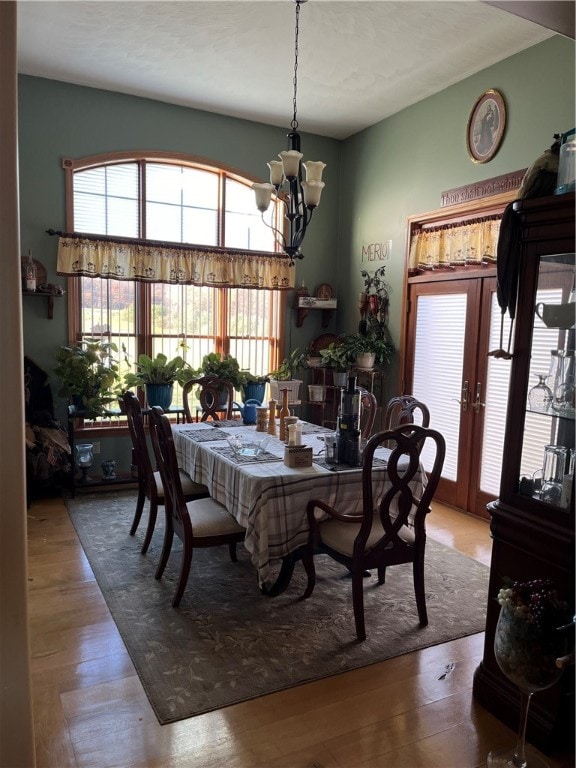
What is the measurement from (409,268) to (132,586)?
349 cm

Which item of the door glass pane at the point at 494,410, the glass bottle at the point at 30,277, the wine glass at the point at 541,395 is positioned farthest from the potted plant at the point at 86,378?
the wine glass at the point at 541,395

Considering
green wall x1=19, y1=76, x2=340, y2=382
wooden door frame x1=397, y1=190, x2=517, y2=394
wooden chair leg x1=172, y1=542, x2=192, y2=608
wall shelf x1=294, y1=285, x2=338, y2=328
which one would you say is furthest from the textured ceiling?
wooden chair leg x1=172, y1=542, x2=192, y2=608

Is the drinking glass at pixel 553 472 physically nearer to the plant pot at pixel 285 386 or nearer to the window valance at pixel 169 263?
the plant pot at pixel 285 386

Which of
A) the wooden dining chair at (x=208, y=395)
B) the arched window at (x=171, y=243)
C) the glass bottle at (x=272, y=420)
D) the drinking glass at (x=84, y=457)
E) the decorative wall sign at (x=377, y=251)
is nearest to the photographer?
the glass bottle at (x=272, y=420)

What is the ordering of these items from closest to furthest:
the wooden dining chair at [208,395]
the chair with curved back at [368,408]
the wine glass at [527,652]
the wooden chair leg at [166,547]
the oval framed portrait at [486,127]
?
the wine glass at [527,652], the wooden chair leg at [166,547], the chair with curved back at [368,408], the oval framed portrait at [486,127], the wooden dining chair at [208,395]

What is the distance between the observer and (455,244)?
4434mm

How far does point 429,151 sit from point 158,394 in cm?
312

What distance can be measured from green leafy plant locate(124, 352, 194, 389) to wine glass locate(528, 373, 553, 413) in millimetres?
3270

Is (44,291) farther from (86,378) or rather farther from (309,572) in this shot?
(309,572)

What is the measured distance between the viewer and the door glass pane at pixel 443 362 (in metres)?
4.50

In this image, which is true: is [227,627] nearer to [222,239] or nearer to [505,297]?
[505,297]

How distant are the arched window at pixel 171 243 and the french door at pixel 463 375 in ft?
5.15

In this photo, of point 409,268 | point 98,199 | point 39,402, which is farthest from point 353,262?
point 39,402

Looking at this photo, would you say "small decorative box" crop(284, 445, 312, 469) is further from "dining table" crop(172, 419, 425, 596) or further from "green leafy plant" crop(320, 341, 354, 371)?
"green leafy plant" crop(320, 341, 354, 371)
